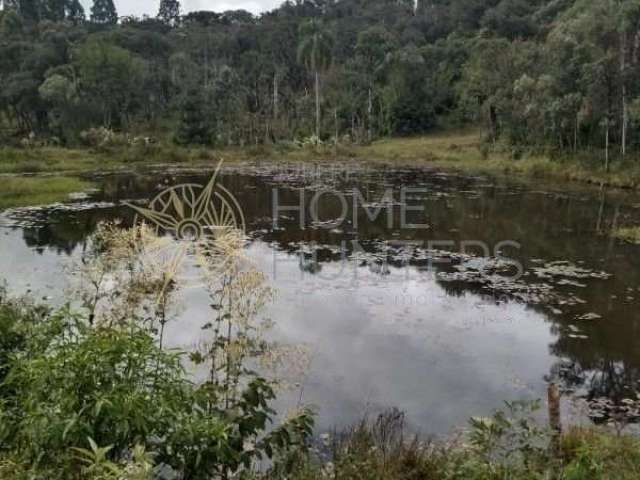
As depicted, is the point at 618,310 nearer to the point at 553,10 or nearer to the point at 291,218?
the point at 291,218

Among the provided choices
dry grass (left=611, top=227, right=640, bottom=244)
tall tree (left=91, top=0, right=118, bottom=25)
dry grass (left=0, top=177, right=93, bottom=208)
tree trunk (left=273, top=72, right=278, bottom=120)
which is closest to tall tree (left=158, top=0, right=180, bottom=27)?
tall tree (left=91, top=0, right=118, bottom=25)

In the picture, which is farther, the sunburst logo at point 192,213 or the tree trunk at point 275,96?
the tree trunk at point 275,96

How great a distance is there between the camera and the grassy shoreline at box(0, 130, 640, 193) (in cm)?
3042

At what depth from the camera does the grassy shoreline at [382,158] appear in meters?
30.4

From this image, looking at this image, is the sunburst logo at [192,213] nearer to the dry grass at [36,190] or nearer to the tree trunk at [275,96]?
the dry grass at [36,190]

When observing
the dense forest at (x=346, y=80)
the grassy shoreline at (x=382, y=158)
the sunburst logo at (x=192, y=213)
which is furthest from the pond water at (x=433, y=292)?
the dense forest at (x=346, y=80)

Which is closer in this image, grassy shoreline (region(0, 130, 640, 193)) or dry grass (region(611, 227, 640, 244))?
dry grass (region(611, 227, 640, 244))

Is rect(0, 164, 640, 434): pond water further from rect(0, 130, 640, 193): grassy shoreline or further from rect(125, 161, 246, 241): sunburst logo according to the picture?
rect(0, 130, 640, 193): grassy shoreline

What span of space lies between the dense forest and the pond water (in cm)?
820

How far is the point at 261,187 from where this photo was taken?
1153 inches

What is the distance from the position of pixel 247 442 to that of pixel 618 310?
839 centimetres

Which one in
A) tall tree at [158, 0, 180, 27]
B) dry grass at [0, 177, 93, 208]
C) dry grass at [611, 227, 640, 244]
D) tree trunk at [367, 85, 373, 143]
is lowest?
dry grass at [611, 227, 640, 244]

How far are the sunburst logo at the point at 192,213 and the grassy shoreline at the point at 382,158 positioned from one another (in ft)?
47.4

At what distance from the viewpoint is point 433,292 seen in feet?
41.2
